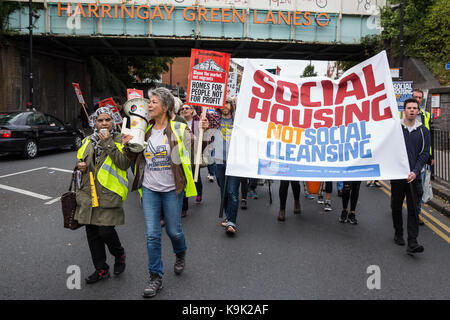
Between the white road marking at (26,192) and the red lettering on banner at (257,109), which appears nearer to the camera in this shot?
the red lettering on banner at (257,109)

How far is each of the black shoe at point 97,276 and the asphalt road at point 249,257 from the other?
0.07 m

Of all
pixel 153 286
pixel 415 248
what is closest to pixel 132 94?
pixel 153 286

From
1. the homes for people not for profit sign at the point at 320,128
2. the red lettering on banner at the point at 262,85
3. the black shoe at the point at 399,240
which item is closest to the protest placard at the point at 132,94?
the red lettering on banner at the point at 262,85

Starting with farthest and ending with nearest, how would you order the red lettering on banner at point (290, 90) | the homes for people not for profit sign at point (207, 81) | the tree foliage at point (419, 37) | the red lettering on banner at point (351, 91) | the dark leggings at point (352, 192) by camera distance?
the tree foliage at point (419, 37), the dark leggings at point (352, 192), the homes for people not for profit sign at point (207, 81), the red lettering on banner at point (290, 90), the red lettering on banner at point (351, 91)

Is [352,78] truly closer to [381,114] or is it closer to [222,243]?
[381,114]

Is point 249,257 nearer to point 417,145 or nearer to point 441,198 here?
point 417,145

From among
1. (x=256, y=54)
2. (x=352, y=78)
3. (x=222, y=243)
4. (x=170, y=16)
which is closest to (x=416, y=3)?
(x=256, y=54)

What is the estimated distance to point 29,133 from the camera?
530 inches

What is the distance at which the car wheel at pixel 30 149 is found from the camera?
43.5ft

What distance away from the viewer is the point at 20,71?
2320 centimetres

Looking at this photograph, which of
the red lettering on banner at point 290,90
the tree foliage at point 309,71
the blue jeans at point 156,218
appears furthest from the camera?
the tree foliage at point 309,71

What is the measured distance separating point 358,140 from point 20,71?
23064 mm

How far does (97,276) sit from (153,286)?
0.67 m

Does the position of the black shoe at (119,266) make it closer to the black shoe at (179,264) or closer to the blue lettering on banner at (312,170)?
the black shoe at (179,264)
